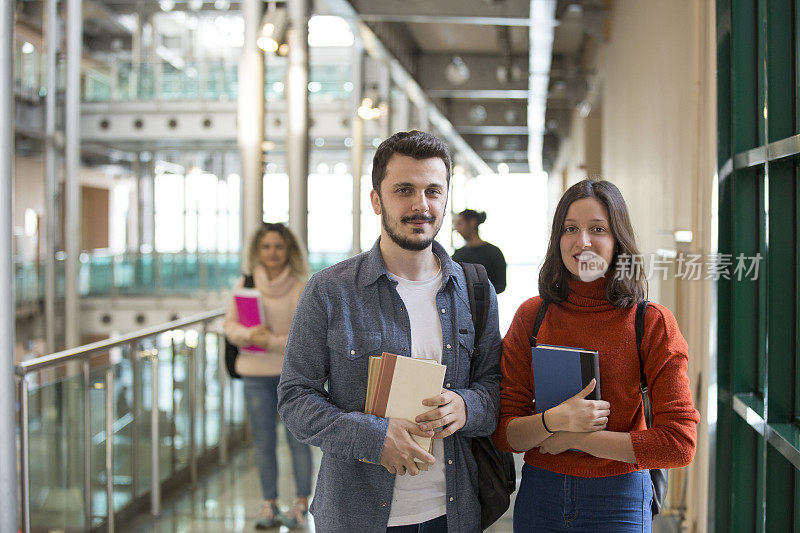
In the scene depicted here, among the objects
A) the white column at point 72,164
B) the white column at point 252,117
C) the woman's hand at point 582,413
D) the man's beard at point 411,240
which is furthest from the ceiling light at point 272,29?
the white column at point 72,164

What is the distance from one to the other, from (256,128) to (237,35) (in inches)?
677

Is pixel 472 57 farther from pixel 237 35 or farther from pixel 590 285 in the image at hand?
pixel 590 285

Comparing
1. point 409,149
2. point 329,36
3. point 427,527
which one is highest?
point 329,36

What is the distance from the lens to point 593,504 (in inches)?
80.8

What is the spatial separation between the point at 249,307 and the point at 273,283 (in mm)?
253

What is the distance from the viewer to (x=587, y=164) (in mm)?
13250

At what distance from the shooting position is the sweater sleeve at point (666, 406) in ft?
6.32

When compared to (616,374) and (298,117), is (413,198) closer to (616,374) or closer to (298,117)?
(616,374)

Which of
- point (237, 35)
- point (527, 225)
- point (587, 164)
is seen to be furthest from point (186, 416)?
point (527, 225)

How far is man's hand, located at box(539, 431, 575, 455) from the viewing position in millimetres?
2014

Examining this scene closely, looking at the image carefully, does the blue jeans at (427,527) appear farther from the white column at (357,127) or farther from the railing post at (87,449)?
the white column at (357,127)

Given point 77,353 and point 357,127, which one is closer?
point 77,353

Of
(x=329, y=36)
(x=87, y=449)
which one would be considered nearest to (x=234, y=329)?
(x=87, y=449)

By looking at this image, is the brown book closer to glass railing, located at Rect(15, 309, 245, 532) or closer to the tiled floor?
glass railing, located at Rect(15, 309, 245, 532)
